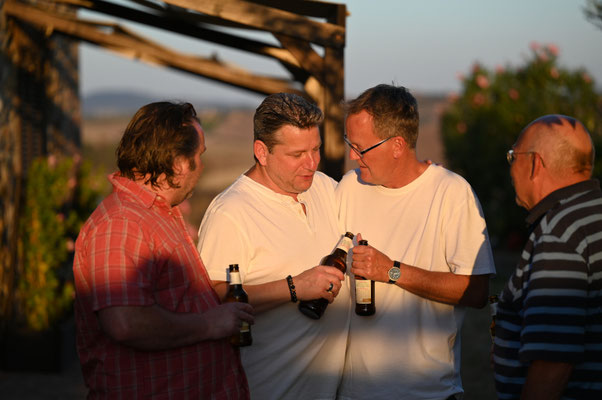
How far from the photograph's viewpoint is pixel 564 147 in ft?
7.27

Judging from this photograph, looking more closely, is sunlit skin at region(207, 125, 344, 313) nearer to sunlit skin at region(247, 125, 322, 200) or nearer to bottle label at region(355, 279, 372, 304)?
sunlit skin at region(247, 125, 322, 200)

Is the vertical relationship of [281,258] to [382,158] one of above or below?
below

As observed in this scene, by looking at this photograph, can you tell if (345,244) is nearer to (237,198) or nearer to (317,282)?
(317,282)

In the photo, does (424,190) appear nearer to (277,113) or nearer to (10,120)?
(277,113)

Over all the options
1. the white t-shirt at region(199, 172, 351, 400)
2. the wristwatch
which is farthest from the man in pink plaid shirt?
the wristwatch

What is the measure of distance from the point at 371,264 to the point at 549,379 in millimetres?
1023

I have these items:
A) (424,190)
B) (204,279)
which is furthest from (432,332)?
(204,279)

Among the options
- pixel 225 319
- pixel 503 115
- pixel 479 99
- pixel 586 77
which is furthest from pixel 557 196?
pixel 479 99

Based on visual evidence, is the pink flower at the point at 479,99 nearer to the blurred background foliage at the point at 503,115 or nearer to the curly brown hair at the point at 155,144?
the blurred background foliage at the point at 503,115

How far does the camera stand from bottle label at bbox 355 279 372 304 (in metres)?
2.99

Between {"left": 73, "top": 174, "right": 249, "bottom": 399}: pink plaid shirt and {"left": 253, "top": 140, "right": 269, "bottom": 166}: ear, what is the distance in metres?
0.68

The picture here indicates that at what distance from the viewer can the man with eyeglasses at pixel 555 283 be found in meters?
2.03

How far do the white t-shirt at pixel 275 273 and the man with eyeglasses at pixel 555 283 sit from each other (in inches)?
37.8

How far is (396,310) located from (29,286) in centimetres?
503
